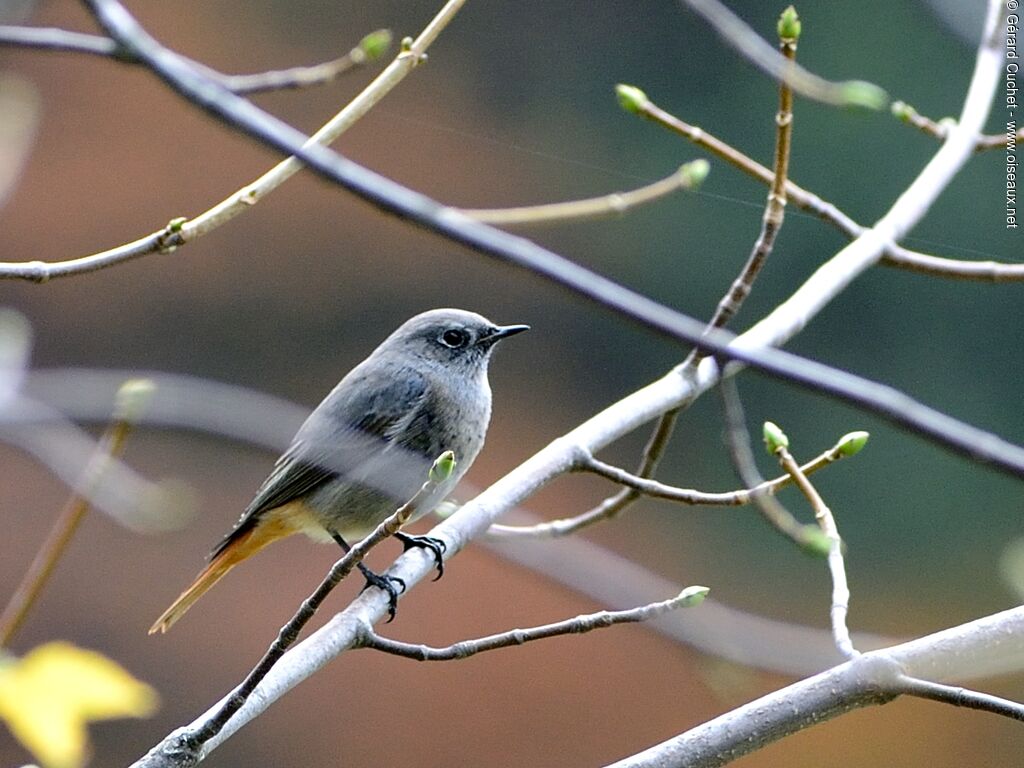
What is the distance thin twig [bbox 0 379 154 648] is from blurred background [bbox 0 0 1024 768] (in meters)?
6.12

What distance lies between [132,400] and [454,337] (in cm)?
248

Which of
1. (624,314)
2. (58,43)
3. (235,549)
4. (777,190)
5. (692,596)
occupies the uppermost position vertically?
(777,190)

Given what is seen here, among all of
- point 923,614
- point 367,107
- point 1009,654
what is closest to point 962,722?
point 923,614

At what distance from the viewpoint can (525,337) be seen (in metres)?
9.15

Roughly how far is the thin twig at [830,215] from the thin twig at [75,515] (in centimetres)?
134

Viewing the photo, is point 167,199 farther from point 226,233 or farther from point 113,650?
point 113,650

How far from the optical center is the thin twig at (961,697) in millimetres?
2223

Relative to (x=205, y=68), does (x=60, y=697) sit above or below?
below

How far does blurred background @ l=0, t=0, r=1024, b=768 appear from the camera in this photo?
26.5 ft

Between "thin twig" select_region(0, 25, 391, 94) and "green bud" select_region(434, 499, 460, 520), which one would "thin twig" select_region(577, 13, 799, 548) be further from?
"thin twig" select_region(0, 25, 391, 94)

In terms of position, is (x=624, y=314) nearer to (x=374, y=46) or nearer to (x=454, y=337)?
(x=374, y=46)

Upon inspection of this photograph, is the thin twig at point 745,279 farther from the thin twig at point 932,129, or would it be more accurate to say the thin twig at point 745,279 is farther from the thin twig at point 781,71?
the thin twig at point 932,129

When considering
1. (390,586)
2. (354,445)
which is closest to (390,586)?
(390,586)

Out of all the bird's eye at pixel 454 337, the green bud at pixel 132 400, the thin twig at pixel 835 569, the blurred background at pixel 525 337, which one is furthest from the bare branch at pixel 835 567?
the blurred background at pixel 525 337
